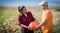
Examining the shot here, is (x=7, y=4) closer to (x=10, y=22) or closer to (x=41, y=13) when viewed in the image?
(x=10, y=22)

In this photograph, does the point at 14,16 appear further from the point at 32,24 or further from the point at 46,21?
the point at 46,21

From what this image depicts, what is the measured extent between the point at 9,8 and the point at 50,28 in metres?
0.51

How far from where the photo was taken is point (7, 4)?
2846 millimetres

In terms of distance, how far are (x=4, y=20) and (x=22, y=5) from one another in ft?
0.86

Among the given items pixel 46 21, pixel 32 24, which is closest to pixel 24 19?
pixel 32 24

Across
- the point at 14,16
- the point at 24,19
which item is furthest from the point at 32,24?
the point at 14,16

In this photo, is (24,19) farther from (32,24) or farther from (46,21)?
(46,21)

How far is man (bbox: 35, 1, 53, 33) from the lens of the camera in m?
2.69

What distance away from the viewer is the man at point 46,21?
2.69m

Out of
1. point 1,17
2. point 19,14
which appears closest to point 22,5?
point 19,14

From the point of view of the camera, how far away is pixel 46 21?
2.70 m

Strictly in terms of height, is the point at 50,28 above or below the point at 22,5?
A: below

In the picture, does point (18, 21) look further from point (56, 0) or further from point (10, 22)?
point (56, 0)

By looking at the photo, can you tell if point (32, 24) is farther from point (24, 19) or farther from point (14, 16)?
point (14, 16)
